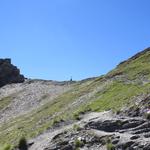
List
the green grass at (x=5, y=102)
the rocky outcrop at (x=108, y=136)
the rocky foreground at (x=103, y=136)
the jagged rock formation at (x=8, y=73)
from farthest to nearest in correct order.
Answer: the jagged rock formation at (x=8, y=73)
the green grass at (x=5, y=102)
the rocky foreground at (x=103, y=136)
the rocky outcrop at (x=108, y=136)

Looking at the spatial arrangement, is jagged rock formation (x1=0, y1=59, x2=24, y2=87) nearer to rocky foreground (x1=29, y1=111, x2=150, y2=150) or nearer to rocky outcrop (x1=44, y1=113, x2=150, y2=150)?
rocky foreground (x1=29, y1=111, x2=150, y2=150)

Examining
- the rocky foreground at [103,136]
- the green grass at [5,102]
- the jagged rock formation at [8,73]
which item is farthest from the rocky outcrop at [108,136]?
the jagged rock formation at [8,73]

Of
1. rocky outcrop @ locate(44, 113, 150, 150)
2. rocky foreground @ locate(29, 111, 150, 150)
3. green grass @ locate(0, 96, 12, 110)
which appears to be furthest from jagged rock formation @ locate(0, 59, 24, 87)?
rocky outcrop @ locate(44, 113, 150, 150)

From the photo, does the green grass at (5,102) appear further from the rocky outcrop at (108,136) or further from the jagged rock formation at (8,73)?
the rocky outcrop at (108,136)

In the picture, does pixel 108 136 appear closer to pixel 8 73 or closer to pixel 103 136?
pixel 103 136

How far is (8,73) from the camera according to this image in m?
157

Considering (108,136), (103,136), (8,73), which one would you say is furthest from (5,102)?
(108,136)

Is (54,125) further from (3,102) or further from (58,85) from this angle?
(58,85)

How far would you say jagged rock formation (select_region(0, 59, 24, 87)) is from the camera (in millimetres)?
152250

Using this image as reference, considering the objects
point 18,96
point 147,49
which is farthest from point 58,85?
point 147,49

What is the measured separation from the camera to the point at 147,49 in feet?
361

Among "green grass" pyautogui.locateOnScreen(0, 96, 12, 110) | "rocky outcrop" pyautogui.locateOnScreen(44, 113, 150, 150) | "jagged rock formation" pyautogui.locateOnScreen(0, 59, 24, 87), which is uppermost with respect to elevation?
"jagged rock formation" pyautogui.locateOnScreen(0, 59, 24, 87)

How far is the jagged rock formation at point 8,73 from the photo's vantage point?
152 metres

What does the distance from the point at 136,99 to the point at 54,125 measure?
8975 millimetres
